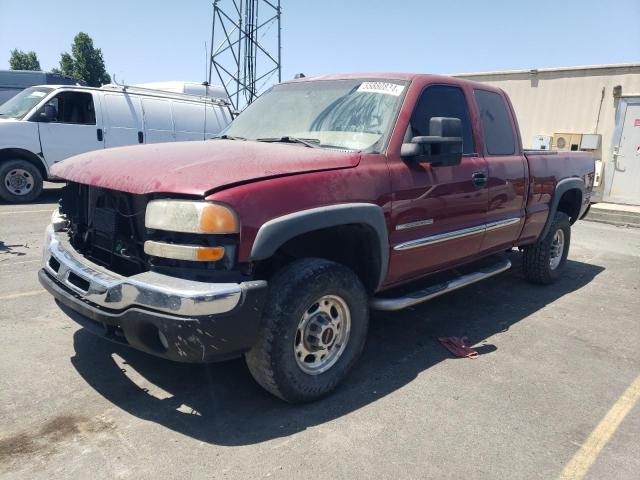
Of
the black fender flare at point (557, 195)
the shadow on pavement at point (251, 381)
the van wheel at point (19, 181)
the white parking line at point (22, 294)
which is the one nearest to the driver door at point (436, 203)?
the shadow on pavement at point (251, 381)

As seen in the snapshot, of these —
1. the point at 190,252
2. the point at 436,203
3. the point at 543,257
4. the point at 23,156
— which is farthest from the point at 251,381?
the point at 23,156

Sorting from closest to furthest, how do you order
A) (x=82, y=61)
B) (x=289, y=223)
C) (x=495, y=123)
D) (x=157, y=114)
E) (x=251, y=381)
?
(x=289, y=223)
(x=251, y=381)
(x=495, y=123)
(x=157, y=114)
(x=82, y=61)

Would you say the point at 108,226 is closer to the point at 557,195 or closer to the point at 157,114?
the point at 557,195

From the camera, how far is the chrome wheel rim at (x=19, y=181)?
9141mm

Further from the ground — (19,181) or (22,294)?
(19,181)

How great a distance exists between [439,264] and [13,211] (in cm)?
752

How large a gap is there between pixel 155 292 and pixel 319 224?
948mm

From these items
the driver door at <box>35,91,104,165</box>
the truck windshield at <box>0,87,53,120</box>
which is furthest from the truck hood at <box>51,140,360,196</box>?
the truck windshield at <box>0,87,53,120</box>

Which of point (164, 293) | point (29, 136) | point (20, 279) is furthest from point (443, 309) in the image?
point (29, 136)

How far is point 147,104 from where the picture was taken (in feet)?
34.8

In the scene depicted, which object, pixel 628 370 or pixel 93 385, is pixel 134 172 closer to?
pixel 93 385

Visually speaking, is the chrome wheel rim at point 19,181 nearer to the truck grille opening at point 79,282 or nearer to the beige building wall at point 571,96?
the truck grille opening at point 79,282

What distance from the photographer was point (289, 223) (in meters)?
2.70

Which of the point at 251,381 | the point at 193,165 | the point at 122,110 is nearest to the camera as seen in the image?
the point at 193,165
